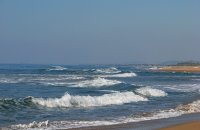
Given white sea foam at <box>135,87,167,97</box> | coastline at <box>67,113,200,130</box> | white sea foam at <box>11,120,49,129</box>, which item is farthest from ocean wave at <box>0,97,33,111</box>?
white sea foam at <box>135,87,167,97</box>

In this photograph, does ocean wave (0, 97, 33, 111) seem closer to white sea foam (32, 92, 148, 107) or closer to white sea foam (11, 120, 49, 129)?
white sea foam (32, 92, 148, 107)

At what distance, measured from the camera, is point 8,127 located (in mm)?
13555

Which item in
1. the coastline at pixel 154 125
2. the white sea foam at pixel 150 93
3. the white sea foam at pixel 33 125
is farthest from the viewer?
the white sea foam at pixel 150 93

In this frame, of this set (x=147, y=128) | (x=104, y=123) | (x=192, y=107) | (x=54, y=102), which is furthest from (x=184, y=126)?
(x=54, y=102)

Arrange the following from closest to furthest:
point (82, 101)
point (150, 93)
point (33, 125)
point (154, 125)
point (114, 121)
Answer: point (33, 125) < point (154, 125) < point (114, 121) < point (82, 101) < point (150, 93)

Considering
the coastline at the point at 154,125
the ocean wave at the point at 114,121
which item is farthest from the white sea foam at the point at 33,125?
the coastline at the point at 154,125

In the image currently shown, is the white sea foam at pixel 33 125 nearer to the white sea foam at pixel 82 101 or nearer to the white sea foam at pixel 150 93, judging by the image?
the white sea foam at pixel 82 101

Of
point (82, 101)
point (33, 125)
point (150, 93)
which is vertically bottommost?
point (150, 93)

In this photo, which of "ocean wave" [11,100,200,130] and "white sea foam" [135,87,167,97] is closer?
"ocean wave" [11,100,200,130]

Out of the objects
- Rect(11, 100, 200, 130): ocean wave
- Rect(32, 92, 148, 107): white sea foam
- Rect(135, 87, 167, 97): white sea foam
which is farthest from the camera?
Rect(135, 87, 167, 97): white sea foam

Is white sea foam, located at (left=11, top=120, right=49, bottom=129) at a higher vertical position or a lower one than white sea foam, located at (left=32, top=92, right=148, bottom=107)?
higher

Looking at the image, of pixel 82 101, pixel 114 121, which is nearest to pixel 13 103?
pixel 82 101

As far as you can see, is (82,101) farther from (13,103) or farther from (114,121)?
(114,121)

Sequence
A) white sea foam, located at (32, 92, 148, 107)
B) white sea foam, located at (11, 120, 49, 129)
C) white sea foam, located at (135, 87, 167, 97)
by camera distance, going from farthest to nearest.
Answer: white sea foam, located at (135, 87, 167, 97)
white sea foam, located at (32, 92, 148, 107)
white sea foam, located at (11, 120, 49, 129)
